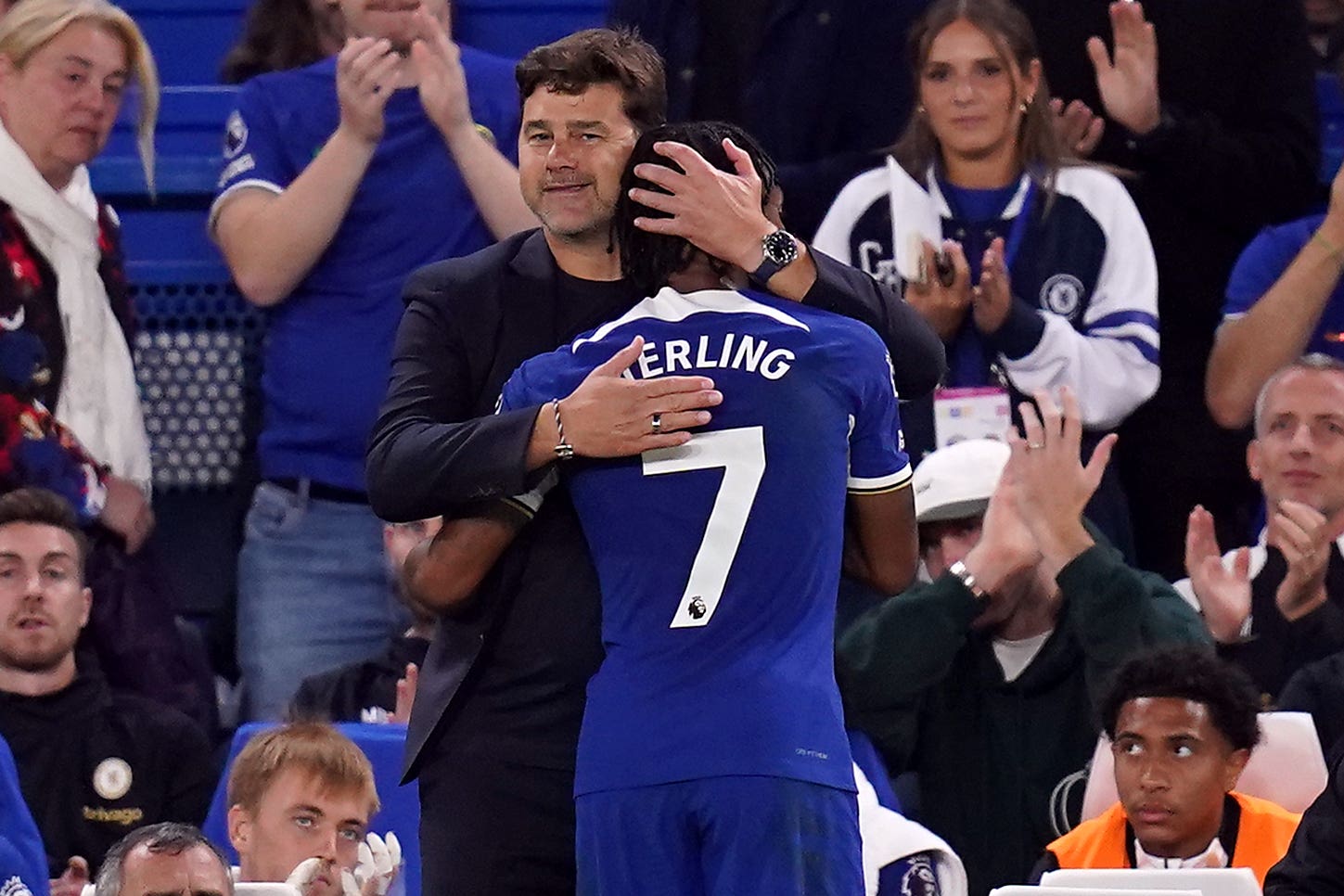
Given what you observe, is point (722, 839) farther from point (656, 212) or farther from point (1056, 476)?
point (1056, 476)

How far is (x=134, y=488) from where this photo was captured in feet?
21.0

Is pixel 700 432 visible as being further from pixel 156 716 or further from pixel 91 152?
pixel 91 152

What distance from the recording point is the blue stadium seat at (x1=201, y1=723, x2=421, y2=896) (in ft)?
17.8

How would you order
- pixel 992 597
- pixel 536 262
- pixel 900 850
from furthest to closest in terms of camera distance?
pixel 992 597, pixel 900 850, pixel 536 262

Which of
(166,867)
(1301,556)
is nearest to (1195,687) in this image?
(1301,556)

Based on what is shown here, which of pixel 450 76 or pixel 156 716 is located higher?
pixel 450 76

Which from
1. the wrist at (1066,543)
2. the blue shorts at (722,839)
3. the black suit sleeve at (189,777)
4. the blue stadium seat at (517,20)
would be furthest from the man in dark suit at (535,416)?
the blue stadium seat at (517,20)

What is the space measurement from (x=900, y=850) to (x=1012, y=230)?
194 cm

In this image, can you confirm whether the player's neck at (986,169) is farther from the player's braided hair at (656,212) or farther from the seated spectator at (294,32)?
the player's braided hair at (656,212)

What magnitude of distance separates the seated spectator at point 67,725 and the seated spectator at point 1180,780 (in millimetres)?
1988

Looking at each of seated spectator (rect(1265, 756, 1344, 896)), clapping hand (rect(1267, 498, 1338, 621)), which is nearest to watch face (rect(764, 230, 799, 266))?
seated spectator (rect(1265, 756, 1344, 896))

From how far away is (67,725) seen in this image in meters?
5.83

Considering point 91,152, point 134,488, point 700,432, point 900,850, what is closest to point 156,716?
point 134,488

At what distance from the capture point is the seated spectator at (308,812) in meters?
5.22
